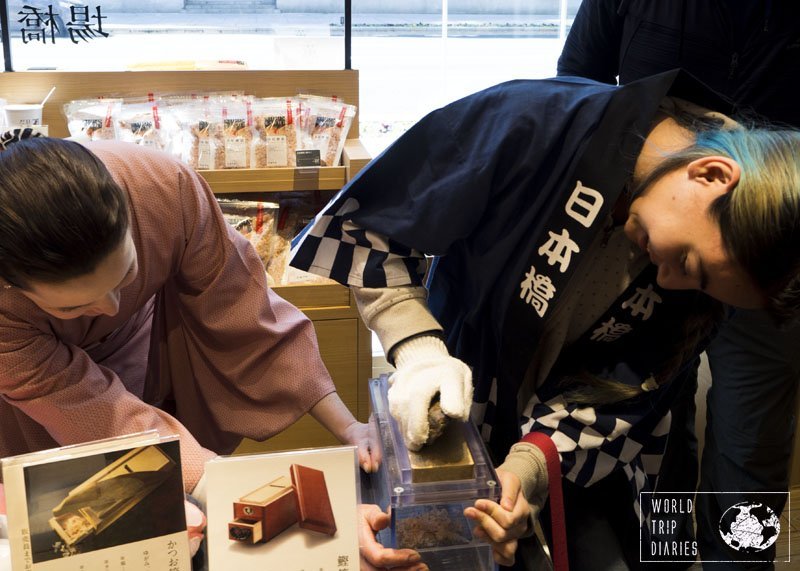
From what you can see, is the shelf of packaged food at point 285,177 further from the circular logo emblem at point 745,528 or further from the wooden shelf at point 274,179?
the circular logo emblem at point 745,528

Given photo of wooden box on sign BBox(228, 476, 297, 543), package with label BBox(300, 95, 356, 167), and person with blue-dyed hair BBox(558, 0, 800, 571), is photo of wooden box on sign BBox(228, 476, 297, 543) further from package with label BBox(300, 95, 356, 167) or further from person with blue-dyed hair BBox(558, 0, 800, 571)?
package with label BBox(300, 95, 356, 167)

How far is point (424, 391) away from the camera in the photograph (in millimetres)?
966

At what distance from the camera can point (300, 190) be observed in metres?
2.29

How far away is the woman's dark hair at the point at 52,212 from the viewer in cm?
84

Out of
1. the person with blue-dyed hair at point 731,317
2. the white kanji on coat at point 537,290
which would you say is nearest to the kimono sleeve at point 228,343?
the white kanji on coat at point 537,290

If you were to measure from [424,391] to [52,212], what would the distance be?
1.55ft

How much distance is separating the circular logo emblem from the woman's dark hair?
1.68m

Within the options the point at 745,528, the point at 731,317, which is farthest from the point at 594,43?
the point at 745,528

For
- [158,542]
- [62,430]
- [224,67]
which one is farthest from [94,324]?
[224,67]

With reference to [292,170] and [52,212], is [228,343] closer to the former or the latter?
[52,212]

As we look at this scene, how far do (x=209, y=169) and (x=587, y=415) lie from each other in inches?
54.0

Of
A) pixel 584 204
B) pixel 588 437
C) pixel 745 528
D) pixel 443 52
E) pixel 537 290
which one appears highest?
pixel 443 52

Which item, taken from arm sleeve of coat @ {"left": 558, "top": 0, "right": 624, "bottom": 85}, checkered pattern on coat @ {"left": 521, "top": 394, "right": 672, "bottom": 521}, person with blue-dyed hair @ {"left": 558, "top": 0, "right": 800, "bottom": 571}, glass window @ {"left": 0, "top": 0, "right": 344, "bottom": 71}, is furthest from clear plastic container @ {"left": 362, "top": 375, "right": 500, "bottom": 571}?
glass window @ {"left": 0, "top": 0, "right": 344, "bottom": 71}

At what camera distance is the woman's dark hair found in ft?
2.76
